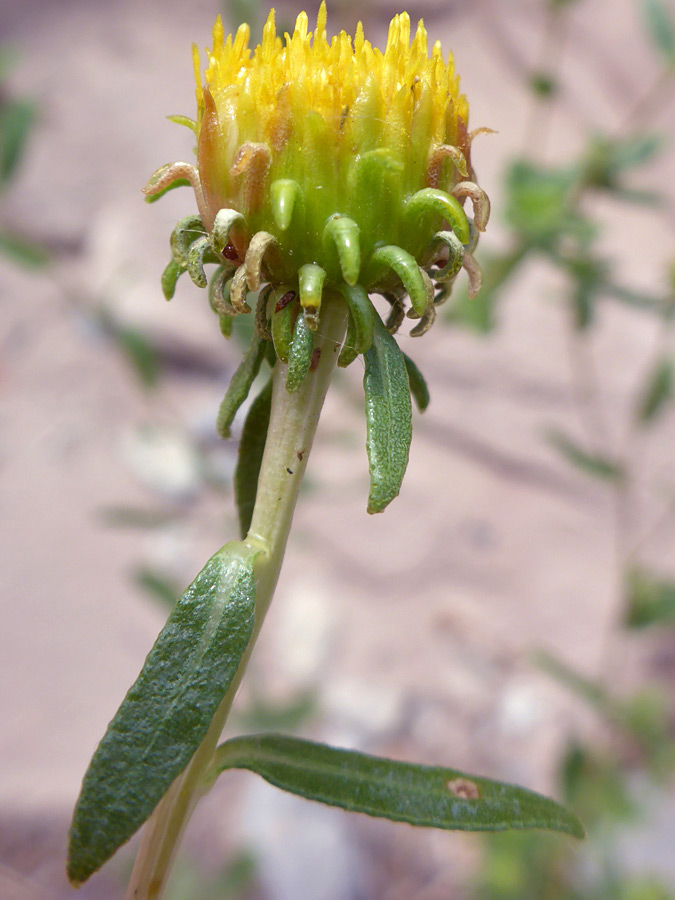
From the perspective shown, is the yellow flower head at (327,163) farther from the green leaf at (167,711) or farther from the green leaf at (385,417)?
the green leaf at (167,711)

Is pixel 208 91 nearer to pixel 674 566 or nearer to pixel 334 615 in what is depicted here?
pixel 334 615

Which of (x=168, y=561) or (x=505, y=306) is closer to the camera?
(x=168, y=561)

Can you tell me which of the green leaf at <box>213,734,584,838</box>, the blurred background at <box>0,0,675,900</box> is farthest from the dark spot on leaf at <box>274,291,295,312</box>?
the blurred background at <box>0,0,675,900</box>

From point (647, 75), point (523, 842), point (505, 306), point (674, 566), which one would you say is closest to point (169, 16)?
point (505, 306)

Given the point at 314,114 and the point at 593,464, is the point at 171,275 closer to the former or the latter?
the point at 314,114

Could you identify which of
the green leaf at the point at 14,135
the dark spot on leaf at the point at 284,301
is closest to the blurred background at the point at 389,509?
the green leaf at the point at 14,135

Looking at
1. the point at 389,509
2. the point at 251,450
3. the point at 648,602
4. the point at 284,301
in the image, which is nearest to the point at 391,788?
the point at 251,450

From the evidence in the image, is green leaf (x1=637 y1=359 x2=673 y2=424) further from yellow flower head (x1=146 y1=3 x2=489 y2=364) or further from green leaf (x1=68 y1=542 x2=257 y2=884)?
green leaf (x1=68 y1=542 x2=257 y2=884)
